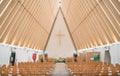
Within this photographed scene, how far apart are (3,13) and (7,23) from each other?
94.0 inches

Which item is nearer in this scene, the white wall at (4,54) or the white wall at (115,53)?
the white wall at (4,54)

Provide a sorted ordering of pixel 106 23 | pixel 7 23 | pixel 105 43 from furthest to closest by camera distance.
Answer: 1. pixel 105 43
2. pixel 106 23
3. pixel 7 23

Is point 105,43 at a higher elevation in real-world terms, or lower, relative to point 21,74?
higher

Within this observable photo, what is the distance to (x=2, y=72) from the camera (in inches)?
558

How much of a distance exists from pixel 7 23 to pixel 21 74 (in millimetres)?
10675

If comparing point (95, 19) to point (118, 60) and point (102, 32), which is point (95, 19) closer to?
point (102, 32)

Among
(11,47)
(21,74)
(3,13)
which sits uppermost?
(3,13)

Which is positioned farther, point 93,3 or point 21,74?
A: point 93,3

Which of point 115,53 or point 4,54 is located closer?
point 4,54

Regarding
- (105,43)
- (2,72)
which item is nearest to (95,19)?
(105,43)

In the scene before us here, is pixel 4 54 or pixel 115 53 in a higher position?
pixel 4 54

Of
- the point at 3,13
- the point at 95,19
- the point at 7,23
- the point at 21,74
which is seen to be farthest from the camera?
the point at 95,19

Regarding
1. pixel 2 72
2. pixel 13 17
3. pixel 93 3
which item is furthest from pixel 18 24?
pixel 2 72

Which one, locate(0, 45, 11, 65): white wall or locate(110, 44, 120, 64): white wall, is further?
locate(110, 44, 120, 64): white wall
